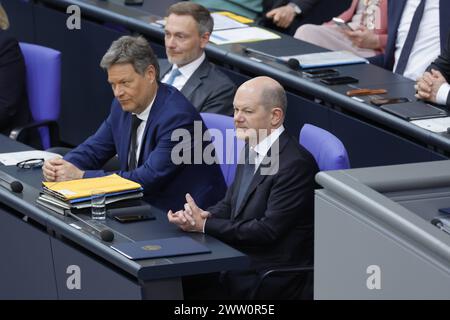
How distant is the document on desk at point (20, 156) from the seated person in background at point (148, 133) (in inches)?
6.0

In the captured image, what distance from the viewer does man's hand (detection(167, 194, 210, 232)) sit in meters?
4.50

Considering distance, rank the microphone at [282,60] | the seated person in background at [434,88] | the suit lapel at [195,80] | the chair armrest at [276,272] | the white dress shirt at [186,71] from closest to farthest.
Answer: the chair armrest at [276,272], the seated person in background at [434,88], the suit lapel at [195,80], the white dress shirt at [186,71], the microphone at [282,60]

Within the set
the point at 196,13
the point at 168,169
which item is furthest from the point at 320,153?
the point at 196,13

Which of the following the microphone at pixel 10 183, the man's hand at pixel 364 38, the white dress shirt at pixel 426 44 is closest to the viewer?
the microphone at pixel 10 183

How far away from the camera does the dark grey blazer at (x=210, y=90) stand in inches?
230

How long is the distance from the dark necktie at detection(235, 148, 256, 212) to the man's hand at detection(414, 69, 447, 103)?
117 cm

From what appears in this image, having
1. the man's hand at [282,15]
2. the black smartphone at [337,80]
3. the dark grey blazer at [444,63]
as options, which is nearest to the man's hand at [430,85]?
Result: the dark grey blazer at [444,63]

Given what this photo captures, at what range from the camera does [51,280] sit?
15.6 ft

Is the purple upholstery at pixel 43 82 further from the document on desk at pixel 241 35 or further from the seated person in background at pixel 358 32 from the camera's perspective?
the seated person in background at pixel 358 32

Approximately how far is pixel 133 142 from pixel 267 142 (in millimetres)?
819

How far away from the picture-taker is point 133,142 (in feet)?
17.5
